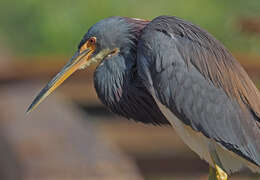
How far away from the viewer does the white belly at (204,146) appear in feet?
15.9

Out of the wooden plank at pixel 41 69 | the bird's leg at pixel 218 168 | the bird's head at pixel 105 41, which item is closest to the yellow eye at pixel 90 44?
the bird's head at pixel 105 41

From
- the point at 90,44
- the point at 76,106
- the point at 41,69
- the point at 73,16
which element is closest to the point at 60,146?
the point at 90,44

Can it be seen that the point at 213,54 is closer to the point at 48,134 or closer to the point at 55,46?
the point at 48,134

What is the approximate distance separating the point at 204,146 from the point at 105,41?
33.6 inches

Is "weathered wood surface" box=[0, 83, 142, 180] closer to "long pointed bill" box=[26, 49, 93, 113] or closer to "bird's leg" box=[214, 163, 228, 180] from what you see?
"long pointed bill" box=[26, 49, 93, 113]

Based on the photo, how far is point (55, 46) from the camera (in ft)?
45.3

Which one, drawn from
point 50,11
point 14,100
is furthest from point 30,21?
point 14,100

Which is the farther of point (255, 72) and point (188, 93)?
point (255, 72)

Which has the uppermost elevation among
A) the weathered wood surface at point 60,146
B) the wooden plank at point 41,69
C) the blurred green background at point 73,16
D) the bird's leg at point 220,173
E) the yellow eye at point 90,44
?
the yellow eye at point 90,44

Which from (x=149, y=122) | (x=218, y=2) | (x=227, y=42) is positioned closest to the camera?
(x=149, y=122)

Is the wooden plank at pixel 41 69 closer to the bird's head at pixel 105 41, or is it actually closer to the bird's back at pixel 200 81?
the bird's head at pixel 105 41

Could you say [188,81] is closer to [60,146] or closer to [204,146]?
[204,146]

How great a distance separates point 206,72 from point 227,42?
8502mm

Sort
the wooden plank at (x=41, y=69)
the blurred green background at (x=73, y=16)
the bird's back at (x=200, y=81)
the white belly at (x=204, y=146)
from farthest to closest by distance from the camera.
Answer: the blurred green background at (x=73, y=16) → the wooden plank at (x=41, y=69) → the white belly at (x=204, y=146) → the bird's back at (x=200, y=81)
